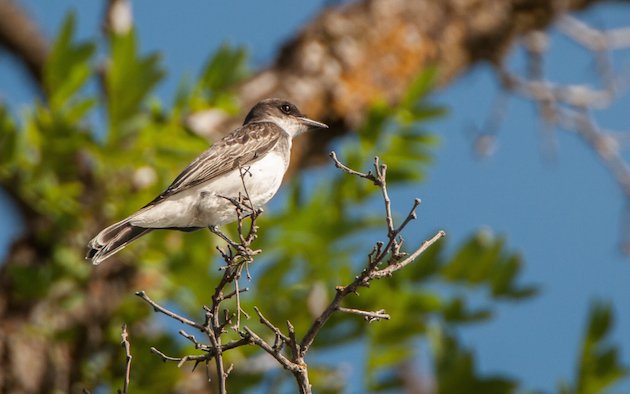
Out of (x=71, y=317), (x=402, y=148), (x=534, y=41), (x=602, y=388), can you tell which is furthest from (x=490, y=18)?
(x=71, y=317)

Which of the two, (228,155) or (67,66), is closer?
(228,155)

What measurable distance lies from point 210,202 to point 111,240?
0.48 metres

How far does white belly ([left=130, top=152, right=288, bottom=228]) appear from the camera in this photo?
464 cm

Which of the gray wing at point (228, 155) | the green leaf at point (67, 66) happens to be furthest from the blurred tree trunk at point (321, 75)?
the gray wing at point (228, 155)

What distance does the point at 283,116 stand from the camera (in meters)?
5.74

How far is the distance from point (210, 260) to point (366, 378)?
1.10 meters

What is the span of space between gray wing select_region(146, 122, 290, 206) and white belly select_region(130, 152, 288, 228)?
35mm

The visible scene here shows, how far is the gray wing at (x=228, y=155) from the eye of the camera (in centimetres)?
473

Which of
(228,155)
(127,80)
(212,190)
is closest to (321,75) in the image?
(127,80)

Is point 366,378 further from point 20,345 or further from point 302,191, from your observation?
point 20,345

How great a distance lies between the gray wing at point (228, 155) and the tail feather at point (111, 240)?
155 mm

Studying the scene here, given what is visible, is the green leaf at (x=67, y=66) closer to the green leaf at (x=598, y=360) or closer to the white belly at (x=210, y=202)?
the white belly at (x=210, y=202)

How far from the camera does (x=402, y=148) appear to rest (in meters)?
6.47

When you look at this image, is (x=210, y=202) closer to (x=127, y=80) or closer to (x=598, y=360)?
(x=127, y=80)
